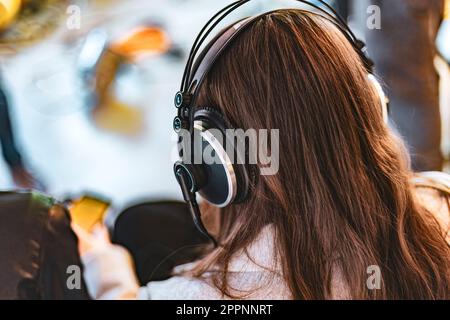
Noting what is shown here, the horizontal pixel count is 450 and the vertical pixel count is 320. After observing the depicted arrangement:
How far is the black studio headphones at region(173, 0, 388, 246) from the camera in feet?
2.27

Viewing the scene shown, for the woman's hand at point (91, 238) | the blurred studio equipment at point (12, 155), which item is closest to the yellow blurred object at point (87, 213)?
the woman's hand at point (91, 238)

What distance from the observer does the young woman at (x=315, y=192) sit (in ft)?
2.28

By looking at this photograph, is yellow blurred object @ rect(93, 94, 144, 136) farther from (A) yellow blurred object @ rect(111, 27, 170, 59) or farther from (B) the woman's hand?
(B) the woman's hand

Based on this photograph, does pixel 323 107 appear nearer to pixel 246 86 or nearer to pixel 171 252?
pixel 246 86

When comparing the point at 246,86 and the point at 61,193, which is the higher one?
the point at 246,86

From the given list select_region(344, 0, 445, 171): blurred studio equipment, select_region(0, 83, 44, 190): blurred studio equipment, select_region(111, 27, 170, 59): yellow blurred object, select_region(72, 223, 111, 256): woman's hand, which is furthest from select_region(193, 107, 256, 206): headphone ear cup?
select_region(111, 27, 170, 59): yellow blurred object

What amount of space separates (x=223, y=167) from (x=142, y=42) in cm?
95

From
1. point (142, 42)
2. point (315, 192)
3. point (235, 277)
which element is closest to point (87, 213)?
point (235, 277)

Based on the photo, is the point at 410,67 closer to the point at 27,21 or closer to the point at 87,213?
the point at 87,213

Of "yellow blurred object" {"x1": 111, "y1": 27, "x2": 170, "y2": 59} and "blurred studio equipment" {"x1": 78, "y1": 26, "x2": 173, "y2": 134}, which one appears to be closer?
"blurred studio equipment" {"x1": 78, "y1": 26, "x2": 173, "y2": 134}

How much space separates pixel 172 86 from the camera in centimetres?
128

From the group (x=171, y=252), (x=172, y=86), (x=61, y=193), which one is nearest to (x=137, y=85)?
(x=172, y=86)

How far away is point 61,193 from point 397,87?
0.73 m

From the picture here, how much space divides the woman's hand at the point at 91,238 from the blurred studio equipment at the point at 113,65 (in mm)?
431
